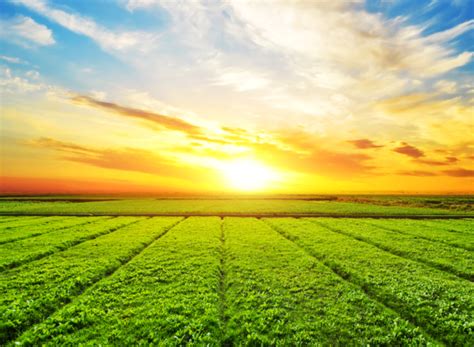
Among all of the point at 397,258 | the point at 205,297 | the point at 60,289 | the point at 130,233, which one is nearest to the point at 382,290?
the point at 397,258

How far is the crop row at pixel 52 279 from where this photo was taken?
1364 centimetres

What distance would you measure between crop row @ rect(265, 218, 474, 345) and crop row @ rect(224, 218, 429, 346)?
1.14 meters

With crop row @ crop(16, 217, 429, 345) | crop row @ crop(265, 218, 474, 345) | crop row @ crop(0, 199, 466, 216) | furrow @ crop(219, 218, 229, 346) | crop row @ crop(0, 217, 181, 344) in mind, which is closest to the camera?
crop row @ crop(16, 217, 429, 345)

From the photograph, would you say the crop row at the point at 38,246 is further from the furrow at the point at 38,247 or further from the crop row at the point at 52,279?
the crop row at the point at 52,279

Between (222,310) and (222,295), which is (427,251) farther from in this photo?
(222,310)

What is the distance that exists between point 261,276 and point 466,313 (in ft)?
38.1

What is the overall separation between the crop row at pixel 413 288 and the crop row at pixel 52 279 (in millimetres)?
18567

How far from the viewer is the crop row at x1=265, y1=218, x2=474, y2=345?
13.2m

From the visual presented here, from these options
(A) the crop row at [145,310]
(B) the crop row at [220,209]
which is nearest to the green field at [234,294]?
(A) the crop row at [145,310]

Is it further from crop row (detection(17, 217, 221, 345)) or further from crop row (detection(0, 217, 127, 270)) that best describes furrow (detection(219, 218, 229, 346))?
crop row (detection(0, 217, 127, 270))

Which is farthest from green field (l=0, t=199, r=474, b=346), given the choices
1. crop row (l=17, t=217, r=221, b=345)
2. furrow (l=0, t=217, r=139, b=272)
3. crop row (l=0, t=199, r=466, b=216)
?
crop row (l=0, t=199, r=466, b=216)

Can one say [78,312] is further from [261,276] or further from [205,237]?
[205,237]

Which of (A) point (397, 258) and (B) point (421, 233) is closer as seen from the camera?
(A) point (397, 258)

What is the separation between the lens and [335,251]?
86.3 ft
